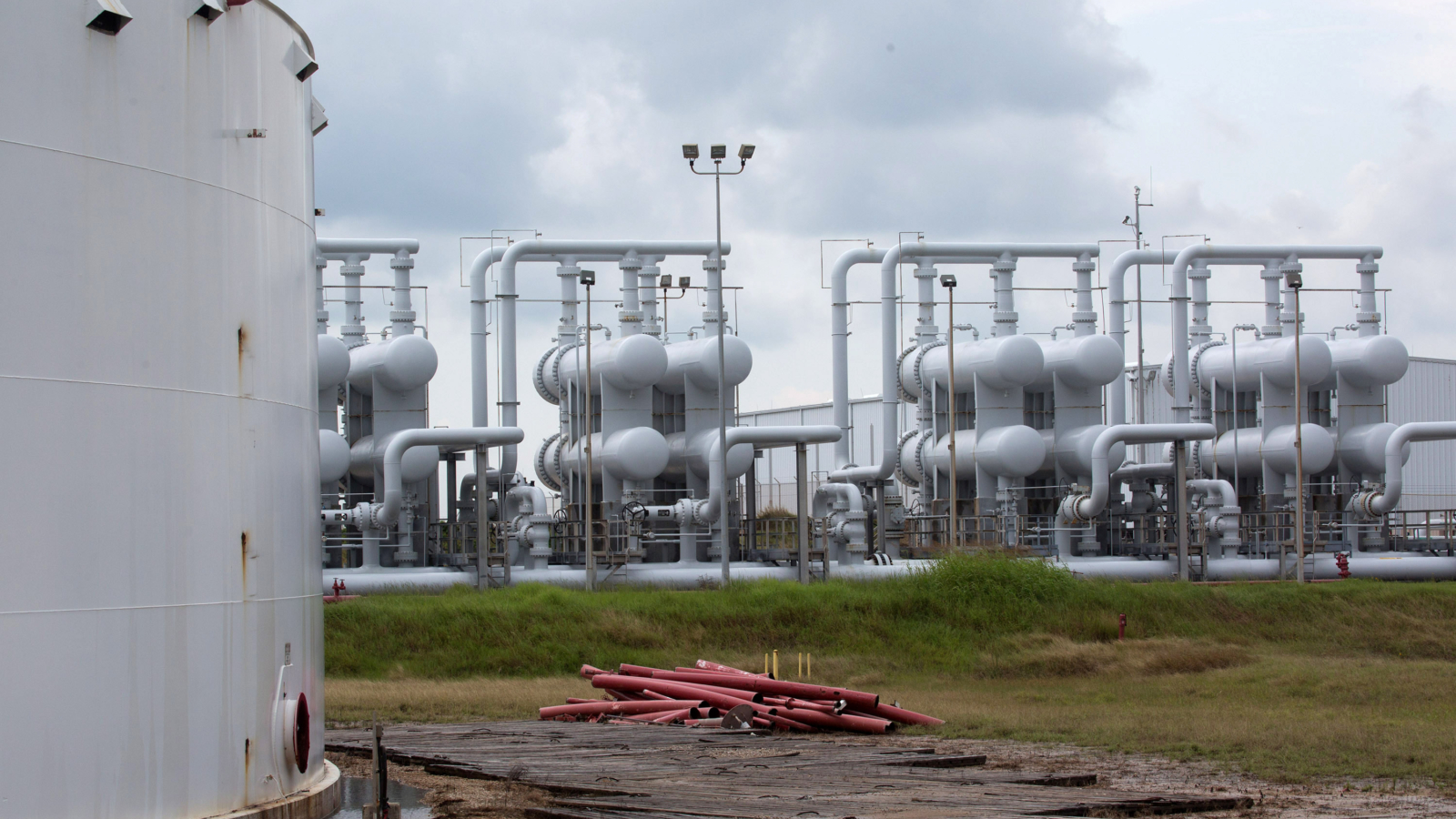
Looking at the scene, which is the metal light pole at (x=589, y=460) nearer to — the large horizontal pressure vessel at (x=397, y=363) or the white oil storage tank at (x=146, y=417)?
the large horizontal pressure vessel at (x=397, y=363)

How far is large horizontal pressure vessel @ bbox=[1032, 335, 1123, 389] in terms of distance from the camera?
133 ft

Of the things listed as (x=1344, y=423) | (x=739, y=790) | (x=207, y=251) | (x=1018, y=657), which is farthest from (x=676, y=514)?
(x=207, y=251)

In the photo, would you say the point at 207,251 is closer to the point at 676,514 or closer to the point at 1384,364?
the point at 676,514

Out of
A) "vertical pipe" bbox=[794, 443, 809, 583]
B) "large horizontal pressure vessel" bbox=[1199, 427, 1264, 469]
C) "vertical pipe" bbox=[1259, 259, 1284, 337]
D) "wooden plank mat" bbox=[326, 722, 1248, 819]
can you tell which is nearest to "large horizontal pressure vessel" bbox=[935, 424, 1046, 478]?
"large horizontal pressure vessel" bbox=[1199, 427, 1264, 469]

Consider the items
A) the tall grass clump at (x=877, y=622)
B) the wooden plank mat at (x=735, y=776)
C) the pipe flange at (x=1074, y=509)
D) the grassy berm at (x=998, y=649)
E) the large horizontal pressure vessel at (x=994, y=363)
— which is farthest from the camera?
the large horizontal pressure vessel at (x=994, y=363)

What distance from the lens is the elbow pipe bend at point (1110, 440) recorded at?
37.9 metres

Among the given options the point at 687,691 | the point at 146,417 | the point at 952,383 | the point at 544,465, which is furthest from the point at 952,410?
the point at 146,417

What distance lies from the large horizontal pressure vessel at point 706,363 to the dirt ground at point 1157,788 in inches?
840

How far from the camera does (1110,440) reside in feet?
125

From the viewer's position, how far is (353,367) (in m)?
37.2

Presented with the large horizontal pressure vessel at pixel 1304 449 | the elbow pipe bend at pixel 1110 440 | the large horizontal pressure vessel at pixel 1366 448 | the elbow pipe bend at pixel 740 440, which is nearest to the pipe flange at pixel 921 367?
the elbow pipe bend at pixel 1110 440

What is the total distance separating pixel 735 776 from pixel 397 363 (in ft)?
78.5

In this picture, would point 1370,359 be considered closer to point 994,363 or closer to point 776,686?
point 994,363

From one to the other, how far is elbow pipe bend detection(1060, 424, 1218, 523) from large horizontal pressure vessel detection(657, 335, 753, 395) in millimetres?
8841
